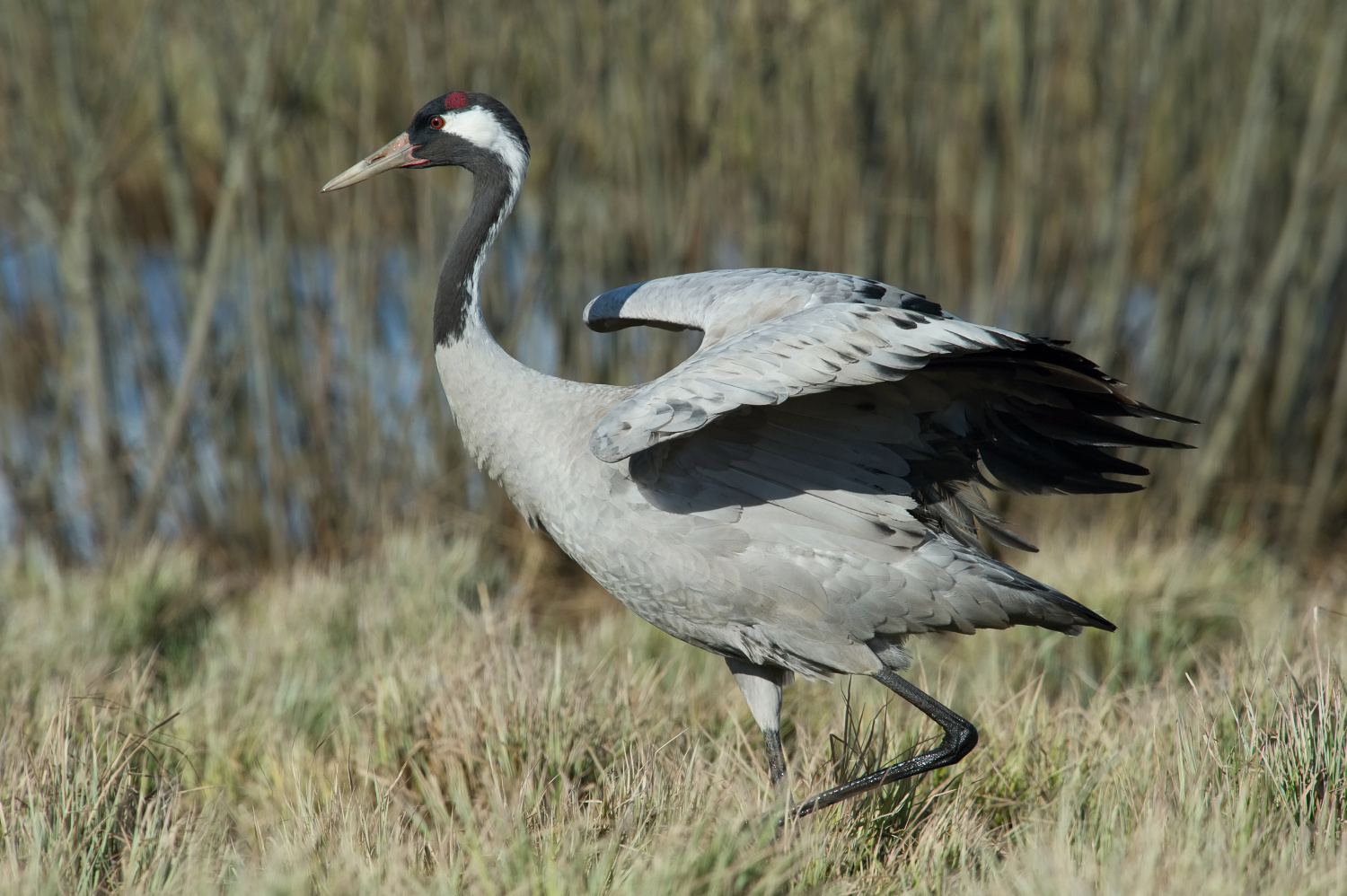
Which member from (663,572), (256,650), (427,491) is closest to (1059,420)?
(663,572)

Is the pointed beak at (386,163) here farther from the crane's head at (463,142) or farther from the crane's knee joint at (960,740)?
the crane's knee joint at (960,740)

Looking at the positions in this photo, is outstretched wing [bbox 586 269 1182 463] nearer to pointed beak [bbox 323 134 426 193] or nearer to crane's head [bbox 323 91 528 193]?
crane's head [bbox 323 91 528 193]

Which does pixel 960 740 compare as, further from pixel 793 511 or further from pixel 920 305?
pixel 920 305

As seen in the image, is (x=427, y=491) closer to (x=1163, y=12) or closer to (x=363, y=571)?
(x=363, y=571)

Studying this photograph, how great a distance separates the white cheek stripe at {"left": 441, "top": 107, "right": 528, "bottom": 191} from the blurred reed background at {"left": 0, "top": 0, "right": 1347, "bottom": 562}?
1711 millimetres

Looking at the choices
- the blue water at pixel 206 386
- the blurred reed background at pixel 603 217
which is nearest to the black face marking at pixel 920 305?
the blurred reed background at pixel 603 217

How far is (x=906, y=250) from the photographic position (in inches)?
225

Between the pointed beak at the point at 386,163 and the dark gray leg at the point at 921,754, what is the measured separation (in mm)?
1898

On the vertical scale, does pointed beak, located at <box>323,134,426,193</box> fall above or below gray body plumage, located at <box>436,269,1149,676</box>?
above

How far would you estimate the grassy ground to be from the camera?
2.22 m

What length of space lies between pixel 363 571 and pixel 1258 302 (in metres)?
3.94

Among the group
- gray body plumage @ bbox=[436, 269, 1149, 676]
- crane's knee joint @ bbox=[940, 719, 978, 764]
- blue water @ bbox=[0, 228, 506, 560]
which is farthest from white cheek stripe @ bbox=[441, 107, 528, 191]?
blue water @ bbox=[0, 228, 506, 560]

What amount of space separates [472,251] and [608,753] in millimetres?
1325

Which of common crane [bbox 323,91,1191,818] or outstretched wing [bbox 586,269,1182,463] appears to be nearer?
outstretched wing [bbox 586,269,1182,463]
